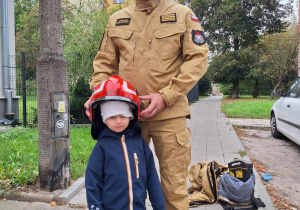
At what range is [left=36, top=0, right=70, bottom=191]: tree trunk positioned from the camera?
3.58m

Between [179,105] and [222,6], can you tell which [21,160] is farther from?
[222,6]

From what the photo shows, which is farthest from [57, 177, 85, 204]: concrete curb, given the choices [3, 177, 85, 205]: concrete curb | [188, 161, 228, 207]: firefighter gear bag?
[188, 161, 228, 207]: firefighter gear bag

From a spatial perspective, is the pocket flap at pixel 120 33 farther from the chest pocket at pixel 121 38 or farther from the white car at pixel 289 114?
the white car at pixel 289 114

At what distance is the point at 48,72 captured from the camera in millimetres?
3584

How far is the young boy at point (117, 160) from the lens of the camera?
1906 mm

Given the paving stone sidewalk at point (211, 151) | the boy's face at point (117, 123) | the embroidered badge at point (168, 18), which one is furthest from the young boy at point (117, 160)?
the paving stone sidewalk at point (211, 151)

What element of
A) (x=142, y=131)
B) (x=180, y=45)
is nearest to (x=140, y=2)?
(x=180, y=45)

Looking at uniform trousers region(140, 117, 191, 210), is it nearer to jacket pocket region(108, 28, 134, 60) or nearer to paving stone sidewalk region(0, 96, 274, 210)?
jacket pocket region(108, 28, 134, 60)

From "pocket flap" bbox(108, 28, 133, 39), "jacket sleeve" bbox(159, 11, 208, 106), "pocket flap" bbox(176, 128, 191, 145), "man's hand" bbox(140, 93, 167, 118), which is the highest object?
"pocket flap" bbox(108, 28, 133, 39)

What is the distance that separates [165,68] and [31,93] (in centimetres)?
688

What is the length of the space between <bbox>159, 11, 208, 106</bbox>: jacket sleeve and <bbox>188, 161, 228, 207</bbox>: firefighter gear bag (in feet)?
6.60

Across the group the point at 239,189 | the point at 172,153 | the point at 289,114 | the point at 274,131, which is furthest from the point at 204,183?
the point at 274,131

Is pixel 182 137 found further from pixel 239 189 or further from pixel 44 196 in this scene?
pixel 44 196

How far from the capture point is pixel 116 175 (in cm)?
191
